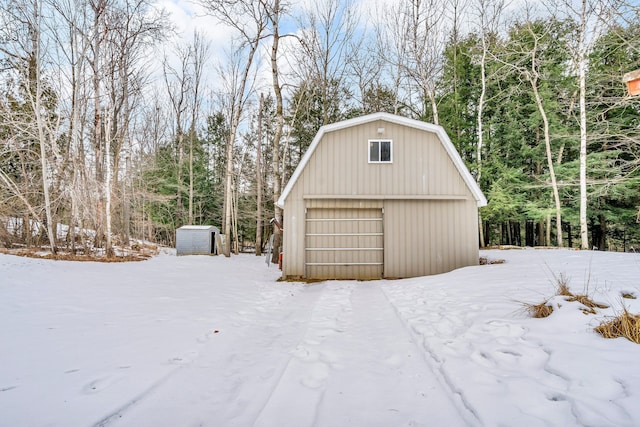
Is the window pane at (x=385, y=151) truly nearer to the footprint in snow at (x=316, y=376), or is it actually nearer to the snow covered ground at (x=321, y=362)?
the snow covered ground at (x=321, y=362)

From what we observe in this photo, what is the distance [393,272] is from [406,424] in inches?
257

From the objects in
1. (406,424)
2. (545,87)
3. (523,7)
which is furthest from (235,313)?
(523,7)

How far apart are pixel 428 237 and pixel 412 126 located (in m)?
3.16

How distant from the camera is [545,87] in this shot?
1404 centimetres

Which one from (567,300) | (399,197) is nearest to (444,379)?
(567,300)

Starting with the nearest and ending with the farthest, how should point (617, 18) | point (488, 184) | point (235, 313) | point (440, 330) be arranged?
point (440, 330), point (235, 313), point (617, 18), point (488, 184)

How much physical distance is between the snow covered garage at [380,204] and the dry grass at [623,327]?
221 inches

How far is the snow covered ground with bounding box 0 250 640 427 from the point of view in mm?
1812

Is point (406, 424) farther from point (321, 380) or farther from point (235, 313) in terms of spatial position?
point (235, 313)

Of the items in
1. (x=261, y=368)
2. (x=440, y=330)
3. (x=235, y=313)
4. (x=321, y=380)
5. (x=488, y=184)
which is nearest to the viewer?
(x=321, y=380)

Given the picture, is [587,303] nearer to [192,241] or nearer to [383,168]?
[383,168]

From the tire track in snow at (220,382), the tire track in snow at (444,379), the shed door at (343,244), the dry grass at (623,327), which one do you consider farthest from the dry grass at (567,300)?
the shed door at (343,244)

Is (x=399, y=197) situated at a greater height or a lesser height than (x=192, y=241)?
greater

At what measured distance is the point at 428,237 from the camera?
320 inches
